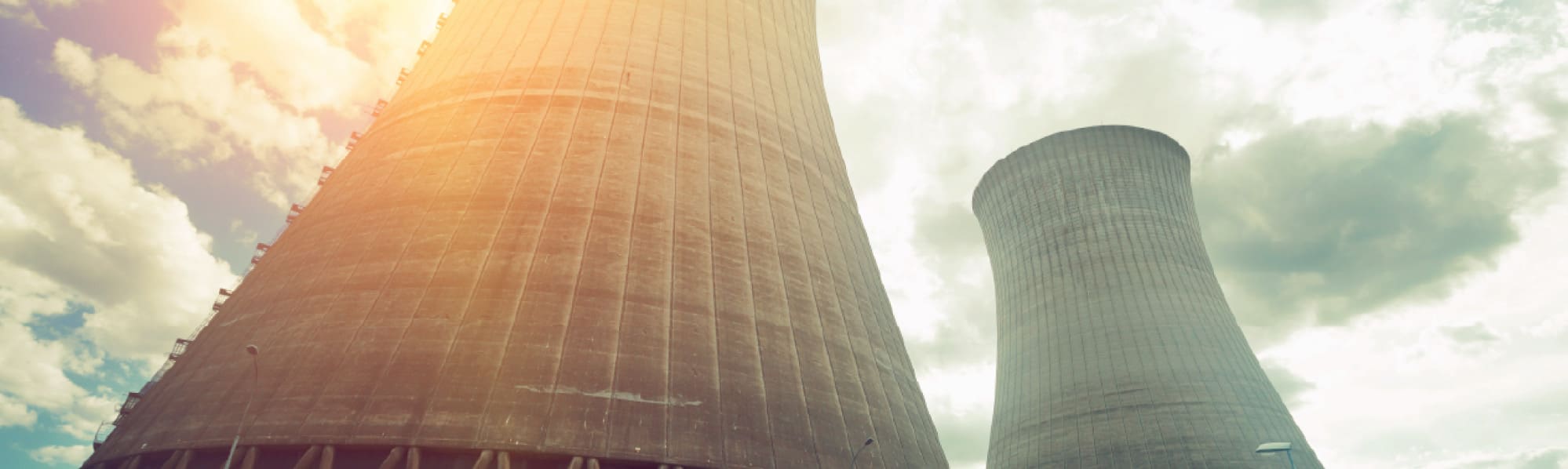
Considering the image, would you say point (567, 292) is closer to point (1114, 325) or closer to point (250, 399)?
point (250, 399)

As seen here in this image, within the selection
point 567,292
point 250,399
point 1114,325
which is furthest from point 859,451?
point 1114,325

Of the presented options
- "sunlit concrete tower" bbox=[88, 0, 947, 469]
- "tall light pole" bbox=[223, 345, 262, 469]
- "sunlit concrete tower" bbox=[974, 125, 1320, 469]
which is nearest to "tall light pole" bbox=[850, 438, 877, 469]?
"sunlit concrete tower" bbox=[88, 0, 947, 469]

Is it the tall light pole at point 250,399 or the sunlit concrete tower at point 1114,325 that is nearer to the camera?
the tall light pole at point 250,399

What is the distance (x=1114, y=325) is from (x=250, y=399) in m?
14.7

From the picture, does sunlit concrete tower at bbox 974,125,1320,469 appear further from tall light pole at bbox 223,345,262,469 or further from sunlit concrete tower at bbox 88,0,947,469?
tall light pole at bbox 223,345,262,469

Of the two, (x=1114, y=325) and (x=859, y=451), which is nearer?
(x=859, y=451)

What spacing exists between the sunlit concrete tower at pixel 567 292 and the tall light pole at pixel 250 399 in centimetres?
7

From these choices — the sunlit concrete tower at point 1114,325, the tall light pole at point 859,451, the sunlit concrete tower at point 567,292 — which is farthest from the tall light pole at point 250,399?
the sunlit concrete tower at point 1114,325

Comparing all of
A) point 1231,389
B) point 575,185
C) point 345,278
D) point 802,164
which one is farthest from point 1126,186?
point 345,278

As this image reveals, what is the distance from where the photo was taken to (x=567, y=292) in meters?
7.43

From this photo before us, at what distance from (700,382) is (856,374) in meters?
1.83

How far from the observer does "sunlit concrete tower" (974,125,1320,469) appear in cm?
1561

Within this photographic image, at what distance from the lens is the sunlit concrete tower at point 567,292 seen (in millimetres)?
6582

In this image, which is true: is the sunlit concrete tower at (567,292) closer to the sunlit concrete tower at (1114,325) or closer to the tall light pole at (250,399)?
the tall light pole at (250,399)
